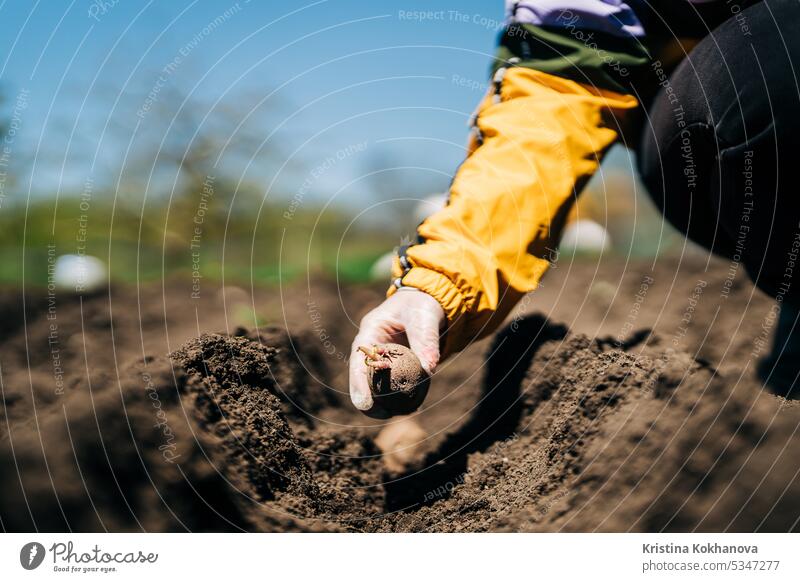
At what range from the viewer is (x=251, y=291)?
3.52 ft

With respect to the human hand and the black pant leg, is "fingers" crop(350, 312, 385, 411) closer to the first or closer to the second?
the human hand

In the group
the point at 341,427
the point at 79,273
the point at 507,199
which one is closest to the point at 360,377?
the point at 341,427

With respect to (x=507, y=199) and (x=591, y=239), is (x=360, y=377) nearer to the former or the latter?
(x=507, y=199)

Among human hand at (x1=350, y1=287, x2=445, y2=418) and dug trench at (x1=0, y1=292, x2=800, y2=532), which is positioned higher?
human hand at (x1=350, y1=287, x2=445, y2=418)

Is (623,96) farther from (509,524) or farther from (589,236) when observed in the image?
(509,524)

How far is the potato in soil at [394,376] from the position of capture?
79 centimetres

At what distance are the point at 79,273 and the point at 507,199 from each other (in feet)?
2.09

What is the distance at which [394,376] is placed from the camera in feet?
2.59

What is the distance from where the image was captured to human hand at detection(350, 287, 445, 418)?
0.82m

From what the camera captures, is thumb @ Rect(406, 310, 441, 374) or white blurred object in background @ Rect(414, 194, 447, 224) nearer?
thumb @ Rect(406, 310, 441, 374)

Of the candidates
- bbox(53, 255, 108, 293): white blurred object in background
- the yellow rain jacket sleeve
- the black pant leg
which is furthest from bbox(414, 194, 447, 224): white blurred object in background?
bbox(53, 255, 108, 293): white blurred object in background

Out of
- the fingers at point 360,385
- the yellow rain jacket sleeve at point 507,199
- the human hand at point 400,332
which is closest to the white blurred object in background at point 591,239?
the yellow rain jacket sleeve at point 507,199

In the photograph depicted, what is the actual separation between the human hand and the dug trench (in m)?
0.16

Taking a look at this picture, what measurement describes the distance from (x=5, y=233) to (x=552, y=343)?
0.87 metres
